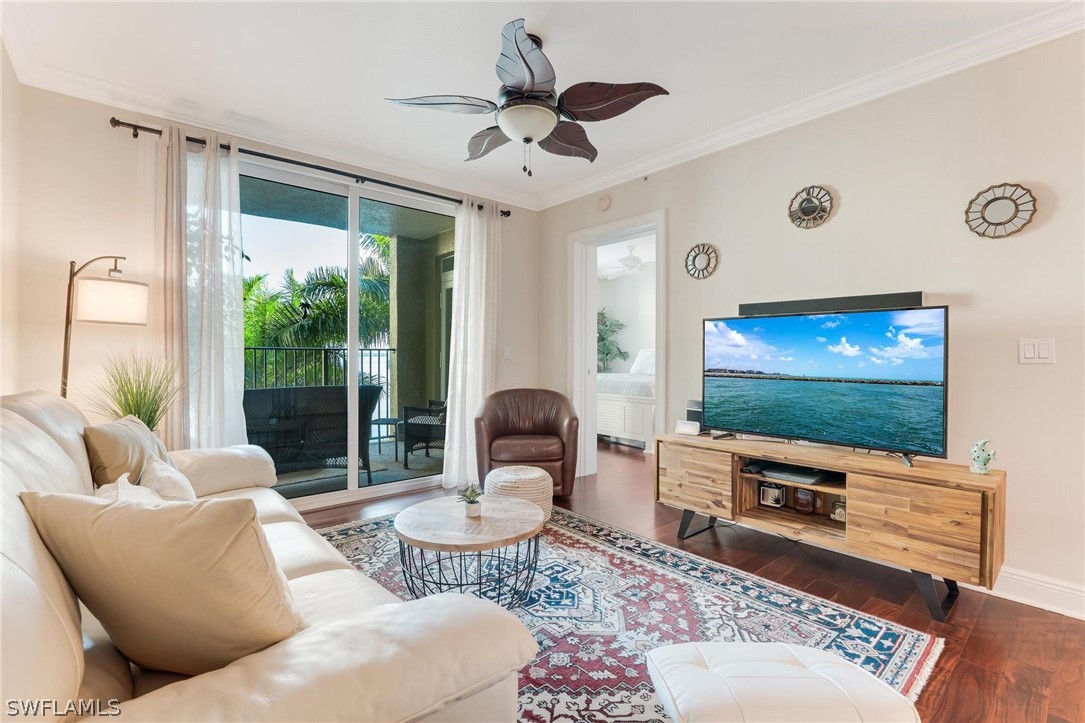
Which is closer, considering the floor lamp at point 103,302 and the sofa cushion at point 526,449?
the floor lamp at point 103,302

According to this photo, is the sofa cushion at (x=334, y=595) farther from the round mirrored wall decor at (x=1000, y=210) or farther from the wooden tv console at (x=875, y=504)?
the round mirrored wall decor at (x=1000, y=210)

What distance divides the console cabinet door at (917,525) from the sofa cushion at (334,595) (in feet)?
7.25

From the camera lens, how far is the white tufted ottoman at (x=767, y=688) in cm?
112

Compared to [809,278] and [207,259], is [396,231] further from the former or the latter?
[809,278]

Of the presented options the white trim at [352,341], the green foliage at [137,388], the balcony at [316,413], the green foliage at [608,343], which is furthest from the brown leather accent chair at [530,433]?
the green foliage at [608,343]

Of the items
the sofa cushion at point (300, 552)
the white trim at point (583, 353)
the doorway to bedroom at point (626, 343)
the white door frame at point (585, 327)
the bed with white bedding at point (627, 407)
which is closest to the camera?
the sofa cushion at point (300, 552)

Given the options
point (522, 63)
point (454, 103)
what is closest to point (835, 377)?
point (522, 63)

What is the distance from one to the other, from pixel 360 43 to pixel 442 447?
10.5 feet

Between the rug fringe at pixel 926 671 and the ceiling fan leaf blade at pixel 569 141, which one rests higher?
the ceiling fan leaf blade at pixel 569 141

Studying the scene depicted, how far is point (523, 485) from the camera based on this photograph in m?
3.18

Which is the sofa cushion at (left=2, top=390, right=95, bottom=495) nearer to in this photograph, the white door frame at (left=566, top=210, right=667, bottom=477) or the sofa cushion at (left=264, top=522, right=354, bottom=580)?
the sofa cushion at (left=264, top=522, right=354, bottom=580)

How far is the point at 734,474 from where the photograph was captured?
293cm

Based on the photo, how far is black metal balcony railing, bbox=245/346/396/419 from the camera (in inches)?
146

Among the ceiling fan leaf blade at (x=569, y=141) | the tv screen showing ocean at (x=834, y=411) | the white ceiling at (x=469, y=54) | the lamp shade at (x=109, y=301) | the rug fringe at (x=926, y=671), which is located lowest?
the rug fringe at (x=926, y=671)
